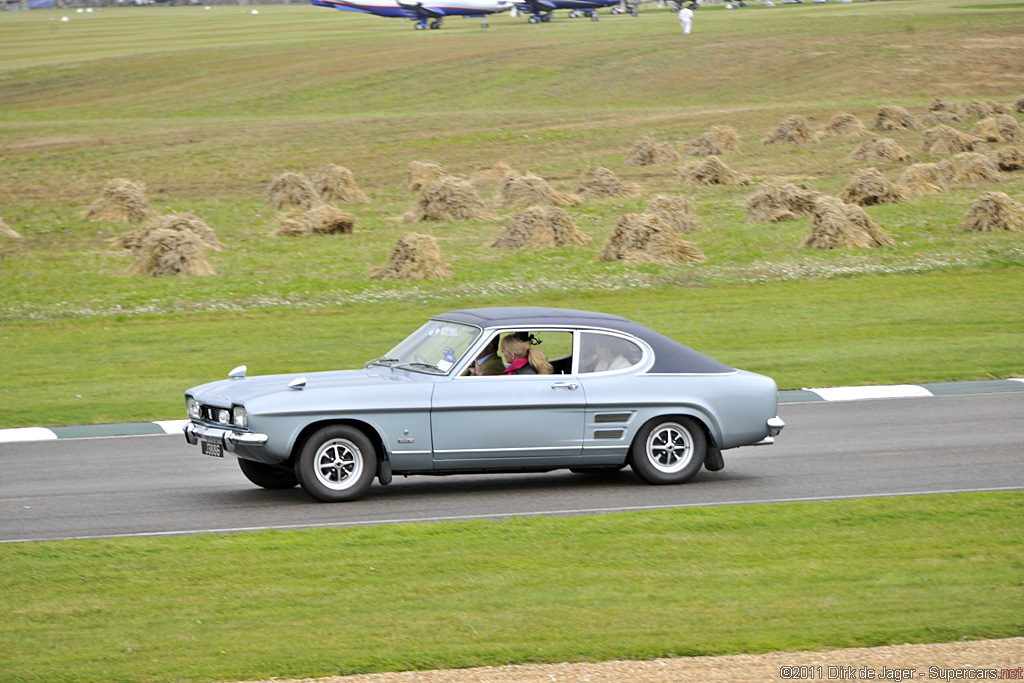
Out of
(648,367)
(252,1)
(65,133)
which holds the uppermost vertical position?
(252,1)

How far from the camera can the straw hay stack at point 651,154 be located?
141ft

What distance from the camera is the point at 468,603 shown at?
7551 millimetres

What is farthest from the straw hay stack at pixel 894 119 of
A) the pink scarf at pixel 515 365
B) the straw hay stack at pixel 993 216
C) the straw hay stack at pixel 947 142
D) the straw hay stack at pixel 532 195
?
the pink scarf at pixel 515 365

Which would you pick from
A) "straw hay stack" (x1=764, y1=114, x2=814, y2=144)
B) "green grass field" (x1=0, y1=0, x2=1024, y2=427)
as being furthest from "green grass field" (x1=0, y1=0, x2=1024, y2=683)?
"straw hay stack" (x1=764, y1=114, x2=814, y2=144)

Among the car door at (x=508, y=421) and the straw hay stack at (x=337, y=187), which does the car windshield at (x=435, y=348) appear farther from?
the straw hay stack at (x=337, y=187)

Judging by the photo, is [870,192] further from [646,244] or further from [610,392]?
[610,392]

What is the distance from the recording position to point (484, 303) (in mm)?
22531

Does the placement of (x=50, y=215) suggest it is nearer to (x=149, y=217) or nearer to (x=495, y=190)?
(x=149, y=217)

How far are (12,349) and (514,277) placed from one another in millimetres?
9080

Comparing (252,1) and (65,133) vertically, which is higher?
(252,1)

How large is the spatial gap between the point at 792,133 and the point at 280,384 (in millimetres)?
39884

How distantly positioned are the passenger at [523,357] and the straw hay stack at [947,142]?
34.8m

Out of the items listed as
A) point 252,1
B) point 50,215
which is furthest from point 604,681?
point 252,1

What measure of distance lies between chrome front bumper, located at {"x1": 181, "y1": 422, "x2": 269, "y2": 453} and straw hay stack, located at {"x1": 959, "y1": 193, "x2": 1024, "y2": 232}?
2317 centimetres
